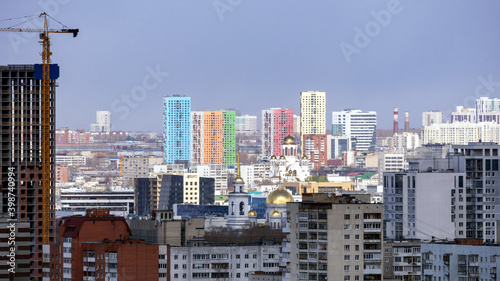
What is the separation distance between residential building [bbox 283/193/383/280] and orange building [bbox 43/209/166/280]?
322 inches

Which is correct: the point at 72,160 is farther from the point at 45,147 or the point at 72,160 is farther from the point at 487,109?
the point at 45,147

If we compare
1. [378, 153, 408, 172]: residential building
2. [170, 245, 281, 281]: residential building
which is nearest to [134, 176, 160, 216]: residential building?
[378, 153, 408, 172]: residential building

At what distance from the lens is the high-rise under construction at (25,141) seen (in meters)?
62.2

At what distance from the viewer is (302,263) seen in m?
46.8

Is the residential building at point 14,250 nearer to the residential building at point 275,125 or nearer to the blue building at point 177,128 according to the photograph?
the blue building at point 177,128

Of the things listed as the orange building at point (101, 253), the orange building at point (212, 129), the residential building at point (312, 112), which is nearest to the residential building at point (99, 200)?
the orange building at point (212, 129)

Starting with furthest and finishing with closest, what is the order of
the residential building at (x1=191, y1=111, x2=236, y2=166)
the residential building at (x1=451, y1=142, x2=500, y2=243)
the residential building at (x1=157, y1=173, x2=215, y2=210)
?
the residential building at (x1=191, y1=111, x2=236, y2=166), the residential building at (x1=157, y1=173, x2=215, y2=210), the residential building at (x1=451, y1=142, x2=500, y2=243)

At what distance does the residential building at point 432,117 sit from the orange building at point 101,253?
136 meters

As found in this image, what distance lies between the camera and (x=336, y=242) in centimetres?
4634

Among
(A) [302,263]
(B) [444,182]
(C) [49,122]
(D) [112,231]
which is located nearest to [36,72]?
(C) [49,122]

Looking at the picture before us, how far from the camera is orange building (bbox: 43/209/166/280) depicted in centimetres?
5431

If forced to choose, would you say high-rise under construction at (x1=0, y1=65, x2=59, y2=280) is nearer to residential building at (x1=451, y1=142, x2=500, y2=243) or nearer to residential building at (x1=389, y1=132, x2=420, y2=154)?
residential building at (x1=451, y1=142, x2=500, y2=243)

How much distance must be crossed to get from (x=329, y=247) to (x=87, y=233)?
14.9m

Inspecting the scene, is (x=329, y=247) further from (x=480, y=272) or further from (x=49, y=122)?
(x=49, y=122)
